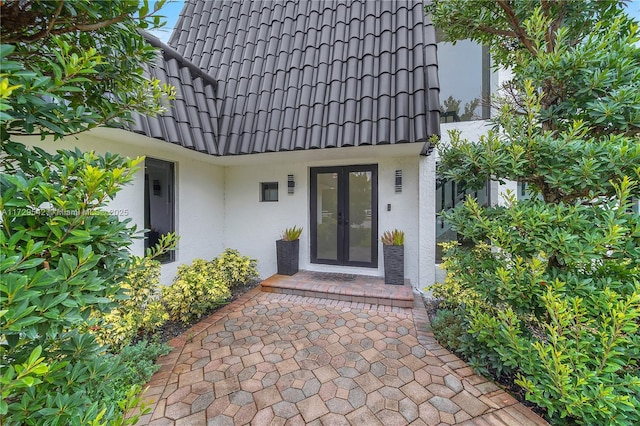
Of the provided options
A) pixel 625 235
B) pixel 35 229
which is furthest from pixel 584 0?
pixel 35 229

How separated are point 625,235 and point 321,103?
4.69 metres

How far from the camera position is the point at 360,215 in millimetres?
6301

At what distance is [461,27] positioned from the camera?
362 centimetres

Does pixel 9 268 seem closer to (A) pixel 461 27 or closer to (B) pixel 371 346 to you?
(B) pixel 371 346

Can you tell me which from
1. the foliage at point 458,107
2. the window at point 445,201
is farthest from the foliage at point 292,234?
the foliage at point 458,107

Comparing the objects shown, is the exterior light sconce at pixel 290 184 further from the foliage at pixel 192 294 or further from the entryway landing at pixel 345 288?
the foliage at pixel 192 294

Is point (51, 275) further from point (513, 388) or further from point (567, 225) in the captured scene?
point (513, 388)

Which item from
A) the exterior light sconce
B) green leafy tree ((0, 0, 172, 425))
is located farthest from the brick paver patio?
the exterior light sconce

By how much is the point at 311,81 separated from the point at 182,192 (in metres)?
3.84

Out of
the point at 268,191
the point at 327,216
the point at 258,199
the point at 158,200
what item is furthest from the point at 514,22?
the point at 158,200

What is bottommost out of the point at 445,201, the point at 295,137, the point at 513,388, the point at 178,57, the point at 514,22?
the point at 513,388

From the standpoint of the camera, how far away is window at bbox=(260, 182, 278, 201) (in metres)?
6.95

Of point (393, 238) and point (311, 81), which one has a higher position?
point (311, 81)

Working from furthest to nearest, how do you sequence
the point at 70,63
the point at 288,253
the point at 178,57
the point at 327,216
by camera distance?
the point at 327,216
the point at 288,253
the point at 178,57
the point at 70,63
